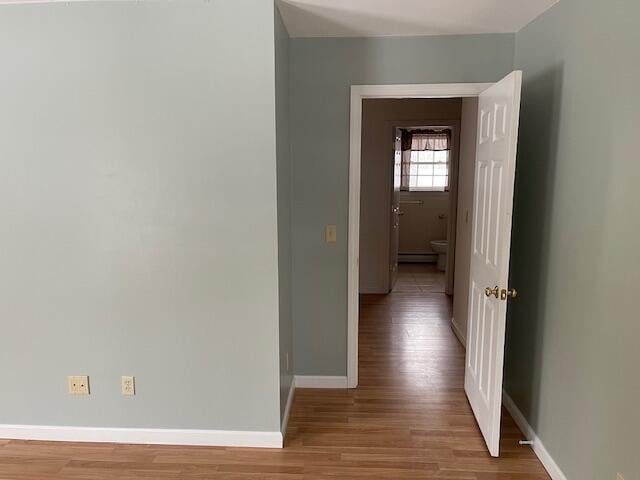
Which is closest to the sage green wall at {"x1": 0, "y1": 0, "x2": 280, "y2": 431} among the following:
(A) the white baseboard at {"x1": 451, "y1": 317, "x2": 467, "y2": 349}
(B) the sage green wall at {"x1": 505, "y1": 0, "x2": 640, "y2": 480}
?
(B) the sage green wall at {"x1": 505, "y1": 0, "x2": 640, "y2": 480}

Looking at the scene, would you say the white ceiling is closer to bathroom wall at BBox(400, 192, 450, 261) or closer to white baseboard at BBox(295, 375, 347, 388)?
white baseboard at BBox(295, 375, 347, 388)

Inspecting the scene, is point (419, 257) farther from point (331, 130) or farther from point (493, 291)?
point (493, 291)

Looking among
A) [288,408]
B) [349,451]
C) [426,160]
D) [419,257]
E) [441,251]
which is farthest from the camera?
[419,257]

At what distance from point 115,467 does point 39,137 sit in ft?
5.72

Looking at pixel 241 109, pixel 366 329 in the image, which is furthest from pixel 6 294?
pixel 366 329

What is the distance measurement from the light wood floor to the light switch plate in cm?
106

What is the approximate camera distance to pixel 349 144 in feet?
9.50

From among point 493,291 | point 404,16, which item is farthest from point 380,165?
point 493,291

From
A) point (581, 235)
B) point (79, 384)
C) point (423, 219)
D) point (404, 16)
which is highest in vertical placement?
point (404, 16)

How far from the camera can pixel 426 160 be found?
24.5 ft

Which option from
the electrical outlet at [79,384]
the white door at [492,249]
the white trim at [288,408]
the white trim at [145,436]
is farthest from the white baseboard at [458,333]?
the electrical outlet at [79,384]

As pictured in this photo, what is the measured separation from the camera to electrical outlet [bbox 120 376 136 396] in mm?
2443

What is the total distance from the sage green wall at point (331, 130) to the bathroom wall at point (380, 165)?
2454mm

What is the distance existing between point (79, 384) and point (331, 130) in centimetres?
211
